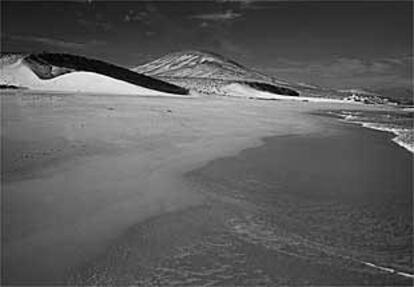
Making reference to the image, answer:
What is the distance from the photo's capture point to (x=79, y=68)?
158ft

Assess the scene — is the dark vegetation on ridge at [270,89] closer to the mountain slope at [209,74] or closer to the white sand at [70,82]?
the mountain slope at [209,74]

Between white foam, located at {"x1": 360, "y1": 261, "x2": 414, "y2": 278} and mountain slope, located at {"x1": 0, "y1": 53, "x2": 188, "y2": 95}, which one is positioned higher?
mountain slope, located at {"x1": 0, "y1": 53, "x2": 188, "y2": 95}

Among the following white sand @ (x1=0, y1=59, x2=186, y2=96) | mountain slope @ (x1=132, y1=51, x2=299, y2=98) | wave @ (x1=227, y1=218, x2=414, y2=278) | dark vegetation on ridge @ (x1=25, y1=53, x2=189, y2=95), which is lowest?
wave @ (x1=227, y1=218, x2=414, y2=278)

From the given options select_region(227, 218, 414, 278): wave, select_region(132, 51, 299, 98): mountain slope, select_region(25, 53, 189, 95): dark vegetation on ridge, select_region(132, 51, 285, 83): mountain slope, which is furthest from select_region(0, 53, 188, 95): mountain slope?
select_region(132, 51, 285, 83): mountain slope

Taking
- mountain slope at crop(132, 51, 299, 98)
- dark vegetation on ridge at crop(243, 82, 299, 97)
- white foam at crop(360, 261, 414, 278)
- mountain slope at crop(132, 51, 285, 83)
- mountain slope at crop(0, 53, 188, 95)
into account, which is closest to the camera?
white foam at crop(360, 261, 414, 278)

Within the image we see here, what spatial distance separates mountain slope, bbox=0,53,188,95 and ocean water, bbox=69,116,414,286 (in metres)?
35.3

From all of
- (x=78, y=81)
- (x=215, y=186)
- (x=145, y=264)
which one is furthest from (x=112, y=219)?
(x=78, y=81)

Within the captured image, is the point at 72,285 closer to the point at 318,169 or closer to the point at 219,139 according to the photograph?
the point at 318,169

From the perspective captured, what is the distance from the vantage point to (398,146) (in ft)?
46.2

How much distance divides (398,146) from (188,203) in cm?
957

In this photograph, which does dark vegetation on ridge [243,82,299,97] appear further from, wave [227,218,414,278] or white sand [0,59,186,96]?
wave [227,218,414,278]

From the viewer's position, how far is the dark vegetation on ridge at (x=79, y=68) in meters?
44.4

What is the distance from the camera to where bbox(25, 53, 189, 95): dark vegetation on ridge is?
146ft

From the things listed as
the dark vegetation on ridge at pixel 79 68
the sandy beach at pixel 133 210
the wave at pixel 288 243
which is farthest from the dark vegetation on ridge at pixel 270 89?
the wave at pixel 288 243
